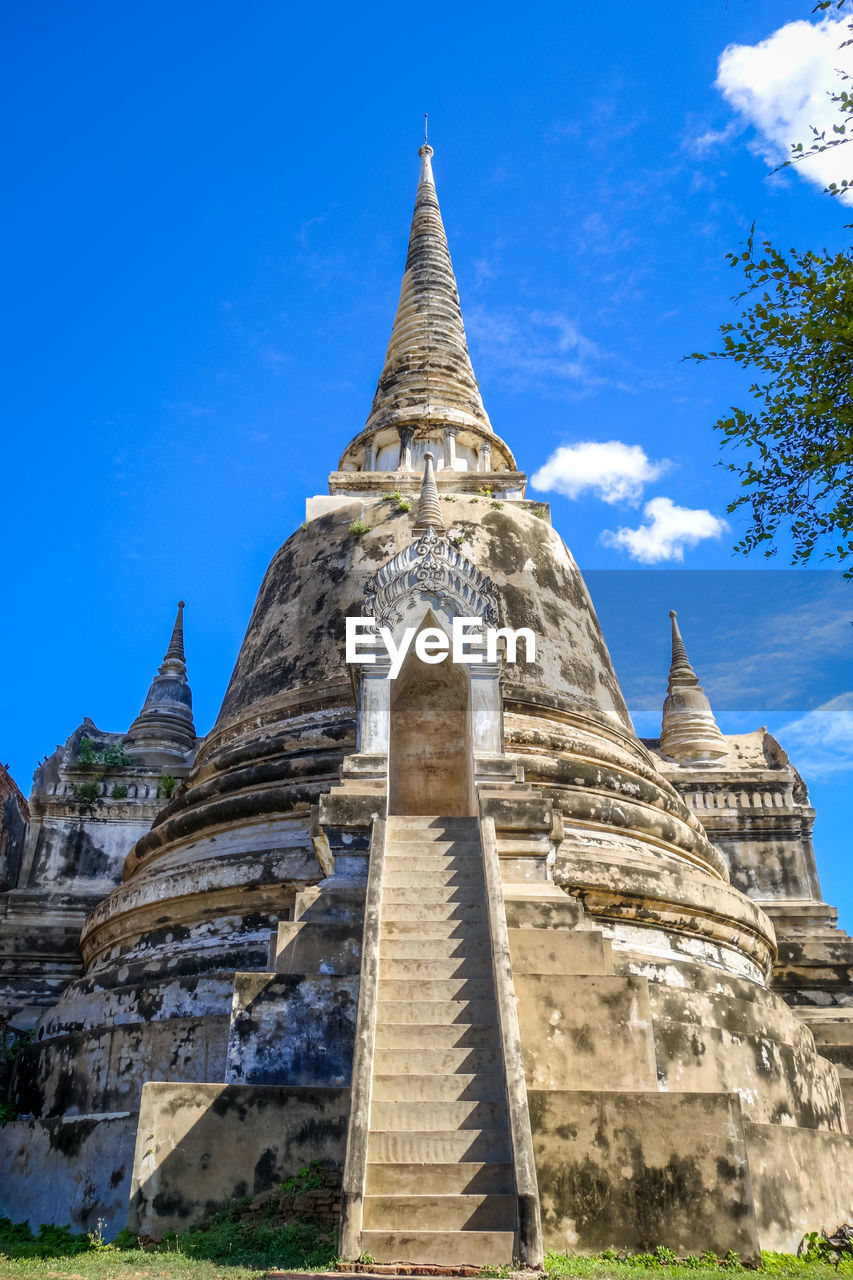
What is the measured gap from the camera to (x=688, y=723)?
21203 millimetres

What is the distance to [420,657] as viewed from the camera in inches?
425

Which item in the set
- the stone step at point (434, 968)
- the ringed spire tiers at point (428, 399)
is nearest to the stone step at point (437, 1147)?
the stone step at point (434, 968)

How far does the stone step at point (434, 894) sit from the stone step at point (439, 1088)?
1748mm

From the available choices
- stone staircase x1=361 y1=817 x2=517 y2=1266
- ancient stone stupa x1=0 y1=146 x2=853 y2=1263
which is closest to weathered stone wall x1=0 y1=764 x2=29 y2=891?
ancient stone stupa x1=0 y1=146 x2=853 y2=1263

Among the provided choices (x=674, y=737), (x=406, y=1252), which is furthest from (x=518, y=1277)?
(x=674, y=737)

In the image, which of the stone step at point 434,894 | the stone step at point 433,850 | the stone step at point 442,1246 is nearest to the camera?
the stone step at point 442,1246

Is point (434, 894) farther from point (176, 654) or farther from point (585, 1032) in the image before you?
point (176, 654)

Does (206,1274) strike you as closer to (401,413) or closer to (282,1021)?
(282,1021)

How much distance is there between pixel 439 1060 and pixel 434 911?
58.7 inches

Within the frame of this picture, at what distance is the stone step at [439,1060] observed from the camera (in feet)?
20.5

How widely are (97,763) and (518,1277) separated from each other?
13.4 meters

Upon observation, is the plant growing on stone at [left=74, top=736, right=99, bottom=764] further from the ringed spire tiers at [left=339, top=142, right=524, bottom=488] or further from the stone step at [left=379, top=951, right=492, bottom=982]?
the stone step at [left=379, top=951, right=492, bottom=982]

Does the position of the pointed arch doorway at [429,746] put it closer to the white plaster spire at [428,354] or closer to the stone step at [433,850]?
the stone step at [433,850]

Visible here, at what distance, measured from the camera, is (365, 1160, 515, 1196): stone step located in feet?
17.9
